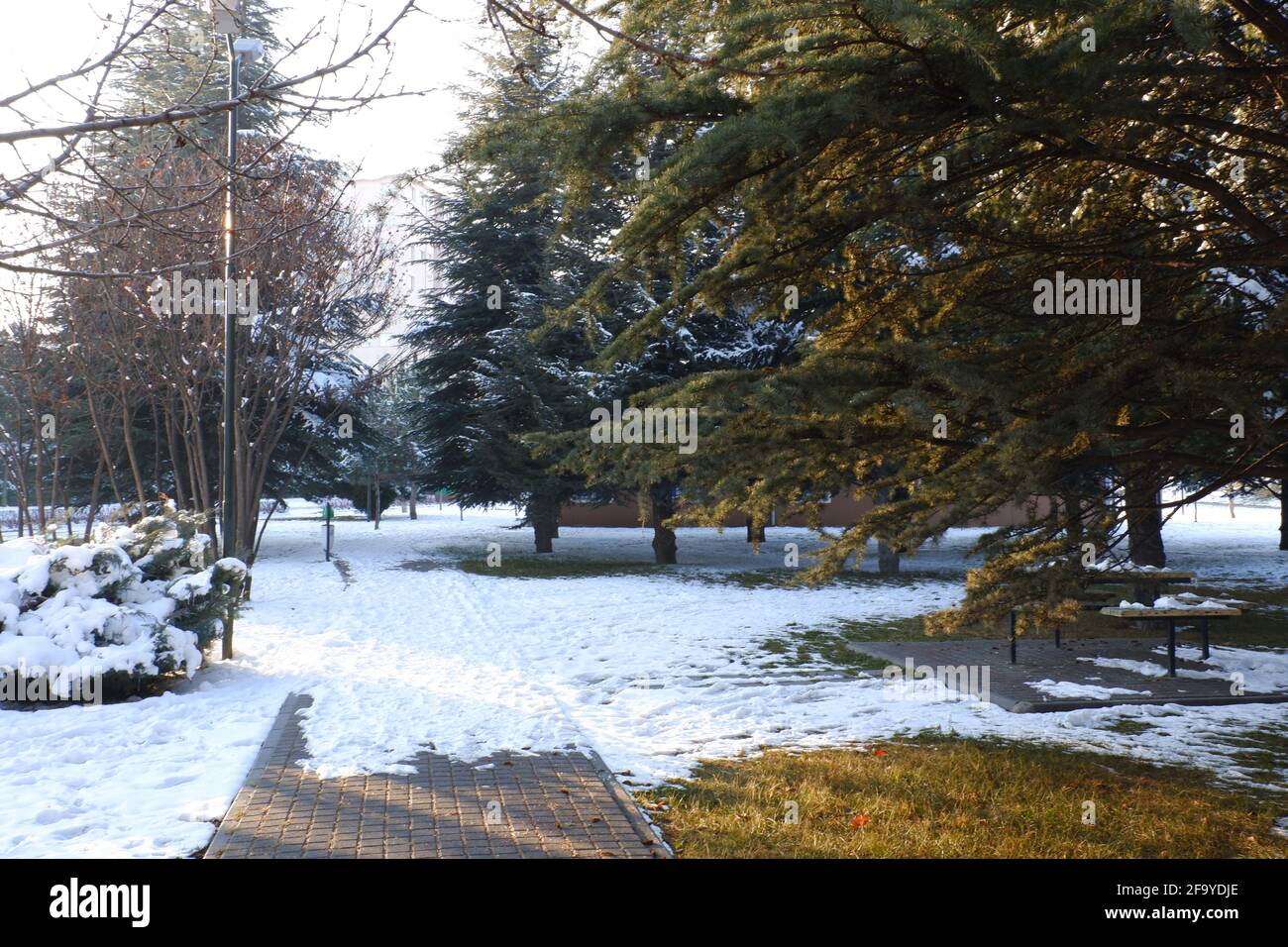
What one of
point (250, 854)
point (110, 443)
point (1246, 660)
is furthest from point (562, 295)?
point (250, 854)

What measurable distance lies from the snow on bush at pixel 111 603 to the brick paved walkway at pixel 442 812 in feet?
8.68

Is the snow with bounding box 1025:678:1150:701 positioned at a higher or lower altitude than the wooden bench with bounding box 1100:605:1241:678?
lower

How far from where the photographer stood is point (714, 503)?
686cm

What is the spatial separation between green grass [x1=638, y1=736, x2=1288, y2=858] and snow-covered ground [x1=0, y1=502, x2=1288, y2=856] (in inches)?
23.0

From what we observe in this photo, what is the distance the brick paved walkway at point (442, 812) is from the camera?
17.0 ft

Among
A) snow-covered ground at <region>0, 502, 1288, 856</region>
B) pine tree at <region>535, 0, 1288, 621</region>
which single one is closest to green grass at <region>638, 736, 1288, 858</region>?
snow-covered ground at <region>0, 502, 1288, 856</region>

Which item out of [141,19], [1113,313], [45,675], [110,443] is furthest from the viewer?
[110,443]

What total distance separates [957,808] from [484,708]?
4293mm

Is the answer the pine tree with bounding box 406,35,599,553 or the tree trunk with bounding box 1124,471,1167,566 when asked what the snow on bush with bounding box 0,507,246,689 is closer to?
the tree trunk with bounding box 1124,471,1167,566

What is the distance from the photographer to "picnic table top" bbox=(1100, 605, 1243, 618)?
9922 mm

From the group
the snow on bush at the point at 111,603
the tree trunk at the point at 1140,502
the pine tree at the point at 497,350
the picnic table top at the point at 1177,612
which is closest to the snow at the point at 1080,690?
the picnic table top at the point at 1177,612

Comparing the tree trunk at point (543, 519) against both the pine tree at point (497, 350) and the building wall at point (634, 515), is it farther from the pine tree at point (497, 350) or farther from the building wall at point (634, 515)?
the building wall at point (634, 515)

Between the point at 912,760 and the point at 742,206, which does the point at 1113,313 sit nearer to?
the point at 742,206

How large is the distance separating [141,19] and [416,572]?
1740cm
